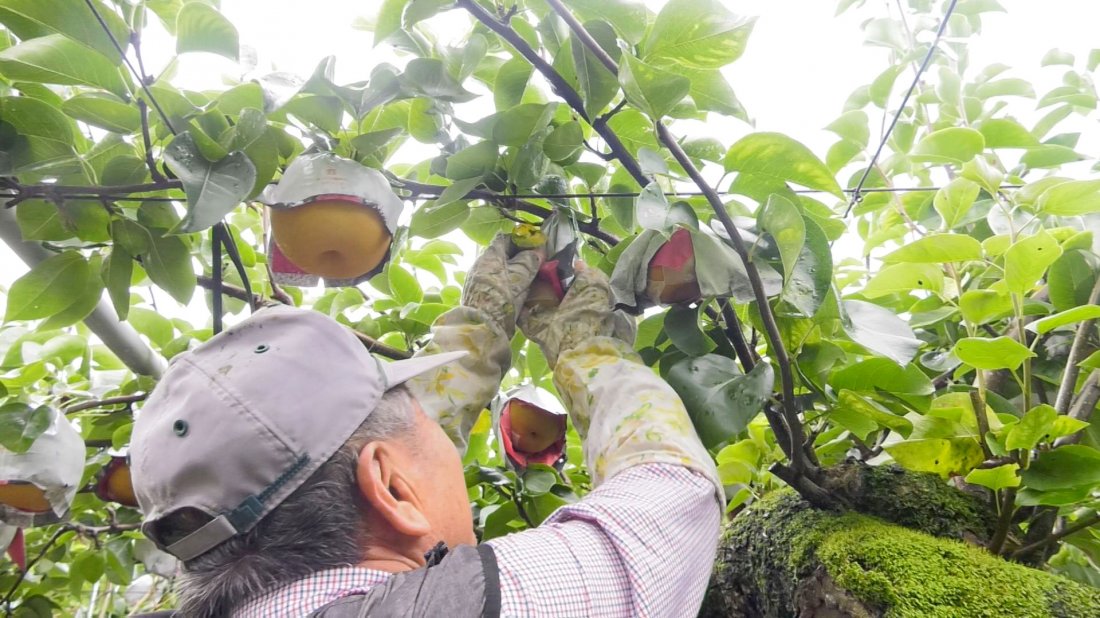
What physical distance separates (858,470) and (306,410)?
1.65 feet

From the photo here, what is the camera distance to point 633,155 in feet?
2.51

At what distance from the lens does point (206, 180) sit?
610 millimetres

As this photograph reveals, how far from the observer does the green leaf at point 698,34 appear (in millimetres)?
578

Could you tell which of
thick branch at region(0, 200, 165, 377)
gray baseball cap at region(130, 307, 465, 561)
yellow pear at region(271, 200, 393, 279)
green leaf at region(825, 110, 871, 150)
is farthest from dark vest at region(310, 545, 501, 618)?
green leaf at region(825, 110, 871, 150)

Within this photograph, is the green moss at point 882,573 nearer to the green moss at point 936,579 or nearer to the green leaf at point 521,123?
the green moss at point 936,579

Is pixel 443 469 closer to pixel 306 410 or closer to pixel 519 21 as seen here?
pixel 306 410

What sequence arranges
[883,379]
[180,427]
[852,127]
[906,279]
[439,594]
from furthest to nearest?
1. [852,127]
2. [906,279]
3. [883,379]
4. [180,427]
5. [439,594]

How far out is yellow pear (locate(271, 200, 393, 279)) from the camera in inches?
26.9

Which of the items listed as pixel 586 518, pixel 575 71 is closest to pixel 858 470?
pixel 586 518

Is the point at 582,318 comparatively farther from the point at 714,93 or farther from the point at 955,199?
the point at 955,199

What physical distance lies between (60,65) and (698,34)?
1.78 feet

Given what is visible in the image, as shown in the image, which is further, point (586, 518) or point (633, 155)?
point (633, 155)

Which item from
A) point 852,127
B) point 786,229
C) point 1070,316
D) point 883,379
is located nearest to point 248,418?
point 786,229

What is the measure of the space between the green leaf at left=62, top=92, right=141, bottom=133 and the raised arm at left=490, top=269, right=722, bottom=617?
46 centimetres
